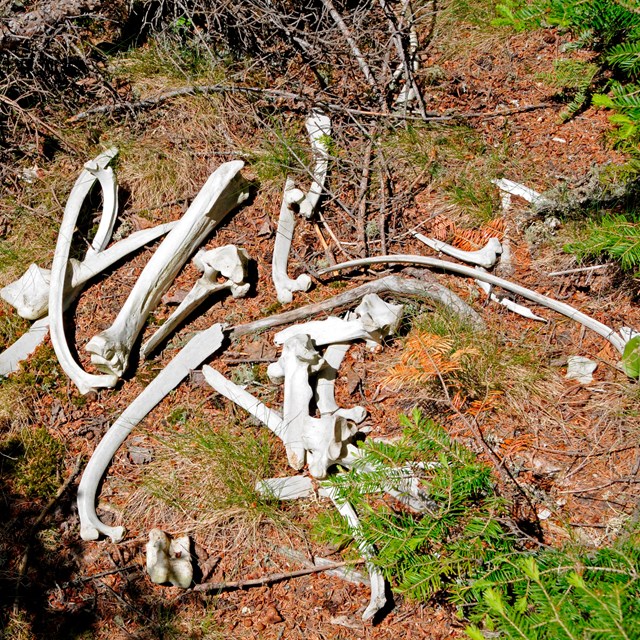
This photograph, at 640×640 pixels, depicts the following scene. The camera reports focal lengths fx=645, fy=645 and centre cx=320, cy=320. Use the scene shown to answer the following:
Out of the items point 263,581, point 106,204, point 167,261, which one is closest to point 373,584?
point 263,581

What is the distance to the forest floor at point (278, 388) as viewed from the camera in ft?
9.23

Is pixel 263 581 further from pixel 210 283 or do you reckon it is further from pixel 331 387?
pixel 210 283

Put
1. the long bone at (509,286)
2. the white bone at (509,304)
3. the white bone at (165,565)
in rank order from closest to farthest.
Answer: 1. the white bone at (165,565)
2. the long bone at (509,286)
3. the white bone at (509,304)

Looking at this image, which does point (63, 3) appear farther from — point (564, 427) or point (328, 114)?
point (564, 427)

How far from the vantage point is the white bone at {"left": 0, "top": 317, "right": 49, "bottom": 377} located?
352 centimetres

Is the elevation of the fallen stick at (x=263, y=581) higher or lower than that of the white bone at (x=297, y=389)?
lower

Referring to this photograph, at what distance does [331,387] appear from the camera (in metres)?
3.21

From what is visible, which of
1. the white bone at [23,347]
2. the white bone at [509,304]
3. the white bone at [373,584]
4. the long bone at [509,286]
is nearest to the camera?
the white bone at [373,584]

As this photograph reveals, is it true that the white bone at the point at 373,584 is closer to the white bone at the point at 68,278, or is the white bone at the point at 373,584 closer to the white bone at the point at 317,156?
the white bone at the point at 317,156

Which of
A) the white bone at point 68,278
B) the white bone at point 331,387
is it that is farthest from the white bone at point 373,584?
the white bone at point 68,278

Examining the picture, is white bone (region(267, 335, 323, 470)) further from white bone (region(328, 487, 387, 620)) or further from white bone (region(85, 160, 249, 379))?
white bone (region(85, 160, 249, 379))

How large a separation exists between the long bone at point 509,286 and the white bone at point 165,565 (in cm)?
159

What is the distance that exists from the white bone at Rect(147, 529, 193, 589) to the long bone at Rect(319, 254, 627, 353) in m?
Answer: 1.59

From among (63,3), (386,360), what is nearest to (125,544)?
(386,360)
